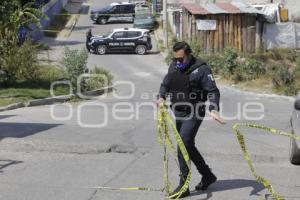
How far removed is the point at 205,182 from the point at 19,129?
18.4 feet

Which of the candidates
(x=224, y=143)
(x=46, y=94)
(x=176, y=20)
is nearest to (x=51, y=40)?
(x=176, y=20)

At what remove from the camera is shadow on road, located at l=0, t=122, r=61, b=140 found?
11252 mm

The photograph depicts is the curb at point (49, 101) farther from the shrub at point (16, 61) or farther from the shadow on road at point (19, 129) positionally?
the shadow on road at point (19, 129)

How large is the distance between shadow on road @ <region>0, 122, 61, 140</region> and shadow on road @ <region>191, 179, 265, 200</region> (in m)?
4.42

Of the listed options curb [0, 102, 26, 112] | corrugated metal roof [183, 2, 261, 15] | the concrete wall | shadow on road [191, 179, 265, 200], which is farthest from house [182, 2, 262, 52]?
shadow on road [191, 179, 265, 200]

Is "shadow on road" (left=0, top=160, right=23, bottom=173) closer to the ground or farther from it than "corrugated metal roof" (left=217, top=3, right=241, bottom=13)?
closer to the ground

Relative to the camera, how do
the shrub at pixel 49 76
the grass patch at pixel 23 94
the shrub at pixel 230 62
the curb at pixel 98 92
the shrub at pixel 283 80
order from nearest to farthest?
the grass patch at pixel 23 94 < the curb at pixel 98 92 < the shrub at pixel 49 76 < the shrub at pixel 283 80 < the shrub at pixel 230 62

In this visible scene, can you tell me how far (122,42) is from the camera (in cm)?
4188

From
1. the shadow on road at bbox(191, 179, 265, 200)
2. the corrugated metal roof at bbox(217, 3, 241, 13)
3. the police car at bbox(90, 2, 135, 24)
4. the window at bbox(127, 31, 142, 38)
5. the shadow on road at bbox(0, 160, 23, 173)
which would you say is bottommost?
the shadow on road at bbox(191, 179, 265, 200)

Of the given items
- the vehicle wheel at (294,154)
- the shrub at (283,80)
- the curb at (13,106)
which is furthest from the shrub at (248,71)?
the vehicle wheel at (294,154)

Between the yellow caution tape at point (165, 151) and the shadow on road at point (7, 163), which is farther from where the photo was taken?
the shadow on road at point (7, 163)

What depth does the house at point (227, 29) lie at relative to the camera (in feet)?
123

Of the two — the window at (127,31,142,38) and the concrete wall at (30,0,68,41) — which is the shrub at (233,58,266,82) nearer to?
the window at (127,31,142,38)

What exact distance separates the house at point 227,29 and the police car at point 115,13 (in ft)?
64.3
